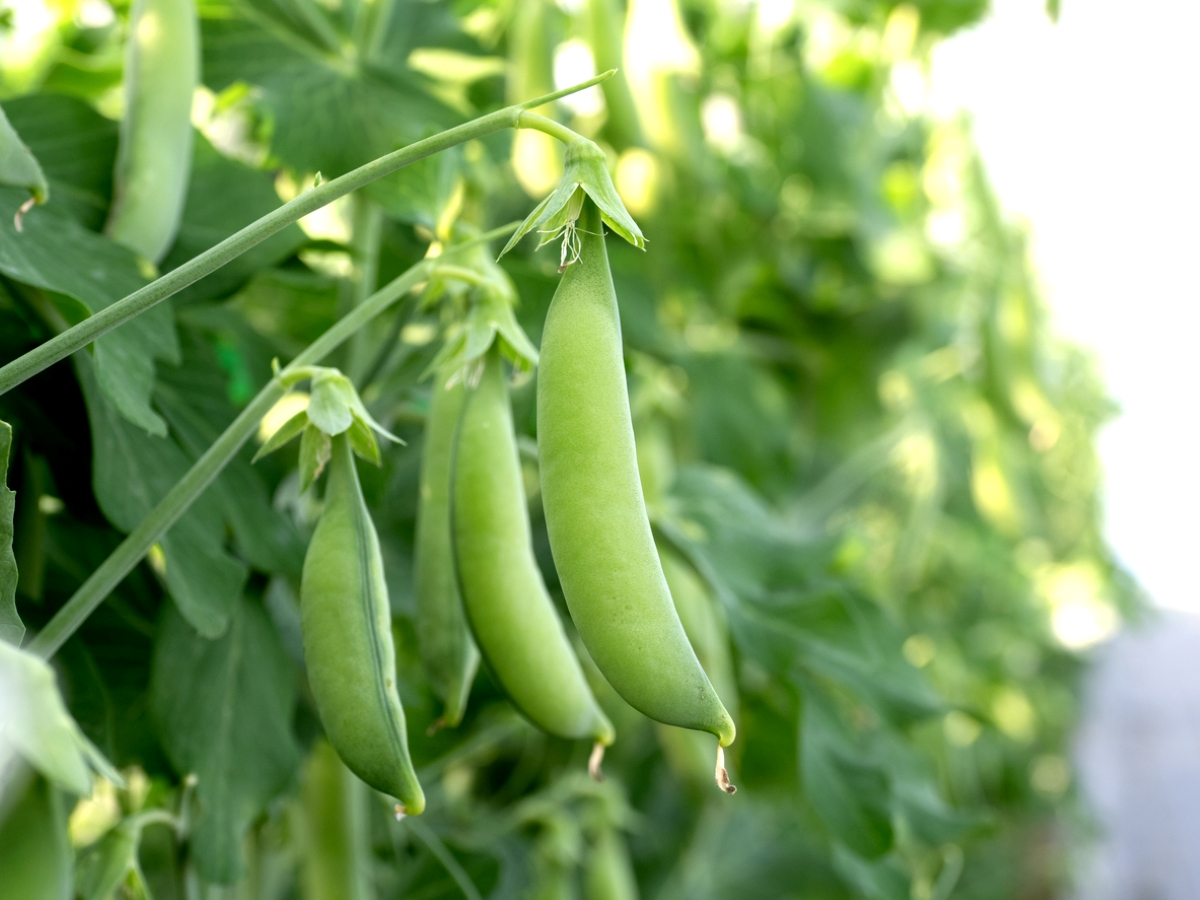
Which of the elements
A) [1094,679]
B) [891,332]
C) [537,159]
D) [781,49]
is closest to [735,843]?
[891,332]

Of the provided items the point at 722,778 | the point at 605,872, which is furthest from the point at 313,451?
the point at 605,872

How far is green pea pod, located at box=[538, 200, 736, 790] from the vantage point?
380 mm

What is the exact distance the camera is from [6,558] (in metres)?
0.40

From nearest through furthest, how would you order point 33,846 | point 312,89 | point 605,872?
point 33,846 < point 312,89 < point 605,872

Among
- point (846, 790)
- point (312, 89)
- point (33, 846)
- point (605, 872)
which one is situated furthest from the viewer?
point (605, 872)

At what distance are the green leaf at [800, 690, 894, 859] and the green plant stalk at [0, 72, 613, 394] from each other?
63cm

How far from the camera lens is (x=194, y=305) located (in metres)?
0.60

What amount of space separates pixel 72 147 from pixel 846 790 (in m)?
0.72

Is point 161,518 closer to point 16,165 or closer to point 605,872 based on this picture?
point 16,165

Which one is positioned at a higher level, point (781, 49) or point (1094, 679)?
point (781, 49)

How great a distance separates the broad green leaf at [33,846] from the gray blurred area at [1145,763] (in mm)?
3021

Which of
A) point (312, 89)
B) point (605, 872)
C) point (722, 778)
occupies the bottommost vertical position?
point (605, 872)

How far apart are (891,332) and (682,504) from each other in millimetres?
789

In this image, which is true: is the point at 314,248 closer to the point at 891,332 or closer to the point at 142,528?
the point at 142,528
